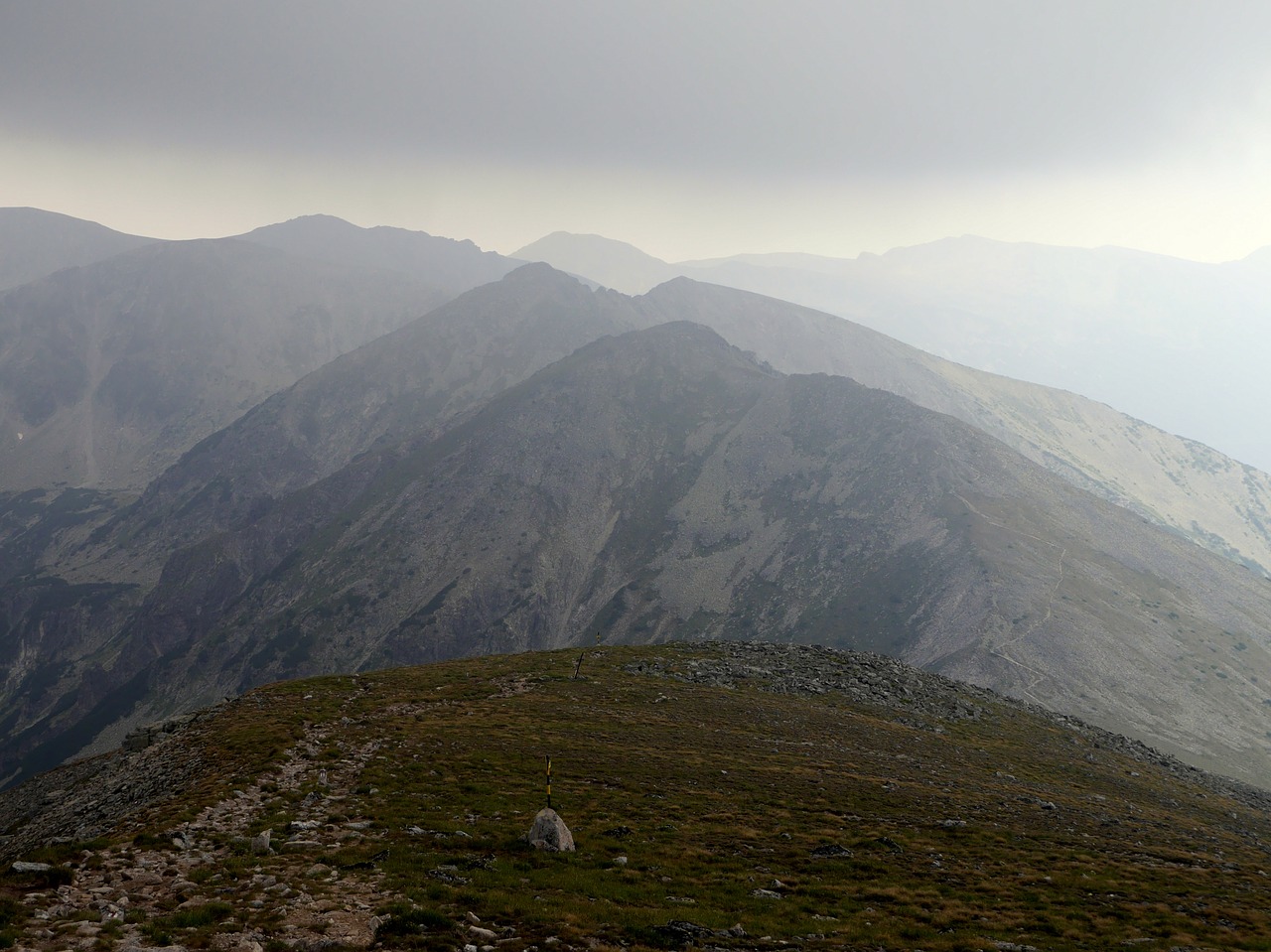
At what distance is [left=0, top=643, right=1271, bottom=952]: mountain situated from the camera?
19641 mm

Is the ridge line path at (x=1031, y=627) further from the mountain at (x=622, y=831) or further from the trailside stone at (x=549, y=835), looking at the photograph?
the trailside stone at (x=549, y=835)

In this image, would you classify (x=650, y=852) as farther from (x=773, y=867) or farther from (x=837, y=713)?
(x=837, y=713)

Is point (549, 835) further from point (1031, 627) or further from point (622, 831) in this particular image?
point (1031, 627)

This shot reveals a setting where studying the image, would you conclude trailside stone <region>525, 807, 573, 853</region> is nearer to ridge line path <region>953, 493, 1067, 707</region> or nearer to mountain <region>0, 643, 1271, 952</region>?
mountain <region>0, 643, 1271, 952</region>

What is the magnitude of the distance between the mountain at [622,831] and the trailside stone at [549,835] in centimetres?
66

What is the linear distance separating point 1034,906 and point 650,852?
14056 mm

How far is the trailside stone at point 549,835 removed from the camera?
26.2m

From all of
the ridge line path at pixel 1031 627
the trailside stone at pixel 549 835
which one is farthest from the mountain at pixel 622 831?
the ridge line path at pixel 1031 627

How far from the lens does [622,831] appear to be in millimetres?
29641

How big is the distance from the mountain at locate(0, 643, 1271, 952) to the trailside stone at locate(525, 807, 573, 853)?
660mm

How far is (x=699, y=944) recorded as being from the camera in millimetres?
18484

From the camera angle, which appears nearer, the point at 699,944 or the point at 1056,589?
the point at 699,944

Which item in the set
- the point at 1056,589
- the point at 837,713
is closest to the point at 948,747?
the point at 837,713

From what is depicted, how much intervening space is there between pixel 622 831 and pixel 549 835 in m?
4.42
